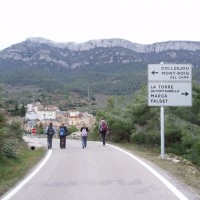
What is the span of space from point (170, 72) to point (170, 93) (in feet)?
2.75

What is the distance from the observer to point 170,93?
18141 mm

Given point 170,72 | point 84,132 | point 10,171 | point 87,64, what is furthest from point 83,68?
point 10,171

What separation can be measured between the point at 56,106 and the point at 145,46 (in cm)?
5949

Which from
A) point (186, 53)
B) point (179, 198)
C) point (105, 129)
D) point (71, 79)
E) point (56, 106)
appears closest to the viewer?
point (179, 198)

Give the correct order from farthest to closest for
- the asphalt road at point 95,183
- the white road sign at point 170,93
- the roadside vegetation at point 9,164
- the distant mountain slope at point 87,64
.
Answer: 1. the distant mountain slope at point 87,64
2. the white road sign at point 170,93
3. the roadside vegetation at point 9,164
4. the asphalt road at point 95,183

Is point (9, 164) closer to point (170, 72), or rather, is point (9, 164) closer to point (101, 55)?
point (170, 72)

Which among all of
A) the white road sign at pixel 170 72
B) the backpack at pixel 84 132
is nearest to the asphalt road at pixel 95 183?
the white road sign at pixel 170 72

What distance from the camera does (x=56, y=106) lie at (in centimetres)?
14438

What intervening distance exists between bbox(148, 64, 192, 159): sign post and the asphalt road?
3.55m

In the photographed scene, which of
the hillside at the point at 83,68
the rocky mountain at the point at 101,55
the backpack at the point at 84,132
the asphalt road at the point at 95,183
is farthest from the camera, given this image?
the rocky mountain at the point at 101,55

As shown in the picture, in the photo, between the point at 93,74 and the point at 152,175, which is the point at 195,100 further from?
the point at 93,74

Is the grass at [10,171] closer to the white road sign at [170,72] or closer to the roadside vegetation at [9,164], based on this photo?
the roadside vegetation at [9,164]

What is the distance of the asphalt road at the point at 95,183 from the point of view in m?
9.41

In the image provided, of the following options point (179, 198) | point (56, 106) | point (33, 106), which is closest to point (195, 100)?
point (179, 198)
